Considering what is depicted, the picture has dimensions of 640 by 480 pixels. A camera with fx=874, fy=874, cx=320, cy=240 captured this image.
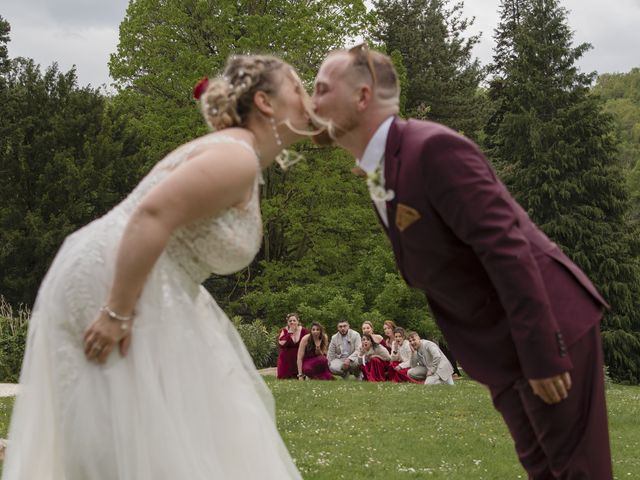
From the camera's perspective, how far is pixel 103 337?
10.6 ft

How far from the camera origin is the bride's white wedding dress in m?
3.20

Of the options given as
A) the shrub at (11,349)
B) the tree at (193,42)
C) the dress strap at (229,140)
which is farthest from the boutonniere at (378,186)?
the tree at (193,42)

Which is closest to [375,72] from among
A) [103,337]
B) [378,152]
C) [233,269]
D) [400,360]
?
[378,152]

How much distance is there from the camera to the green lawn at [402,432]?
8.20 metres

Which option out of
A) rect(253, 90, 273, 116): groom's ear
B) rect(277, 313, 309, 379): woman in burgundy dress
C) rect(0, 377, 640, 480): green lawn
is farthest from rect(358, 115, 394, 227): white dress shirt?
rect(277, 313, 309, 379): woman in burgundy dress

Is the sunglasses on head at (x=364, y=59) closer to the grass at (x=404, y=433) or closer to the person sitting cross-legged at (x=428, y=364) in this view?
the grass at (x=404, y=433)

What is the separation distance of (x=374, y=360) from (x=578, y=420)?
1521 cm

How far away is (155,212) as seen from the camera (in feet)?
10.2

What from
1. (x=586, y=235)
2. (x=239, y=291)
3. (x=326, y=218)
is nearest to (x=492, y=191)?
(x=326, y=218)

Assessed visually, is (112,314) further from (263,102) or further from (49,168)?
(49,168)

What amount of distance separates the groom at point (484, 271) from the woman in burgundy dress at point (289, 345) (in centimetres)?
1452

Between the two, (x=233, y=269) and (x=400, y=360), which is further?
(x=400, y=360)

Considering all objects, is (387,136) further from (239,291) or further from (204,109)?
(239,291)

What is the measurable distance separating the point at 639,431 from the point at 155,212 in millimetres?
9782
